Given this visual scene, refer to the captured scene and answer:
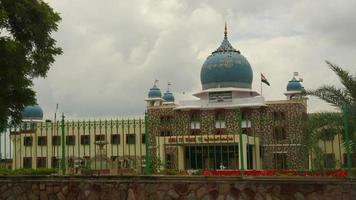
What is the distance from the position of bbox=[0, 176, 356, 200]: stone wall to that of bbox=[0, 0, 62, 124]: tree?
1.99 m

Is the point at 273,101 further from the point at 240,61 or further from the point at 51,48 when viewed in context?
the point at 51,48

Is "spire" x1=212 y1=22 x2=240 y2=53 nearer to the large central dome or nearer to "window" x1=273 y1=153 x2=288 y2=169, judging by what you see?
the large central dome

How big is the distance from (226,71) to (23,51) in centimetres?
3279

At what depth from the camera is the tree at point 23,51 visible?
1191 cm

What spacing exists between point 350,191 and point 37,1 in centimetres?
825

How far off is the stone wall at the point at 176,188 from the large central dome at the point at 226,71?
108 feet

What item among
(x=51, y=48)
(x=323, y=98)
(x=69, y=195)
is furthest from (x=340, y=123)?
(x=51, y=48)

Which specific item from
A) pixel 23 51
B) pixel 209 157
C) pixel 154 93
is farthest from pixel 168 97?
pixel 23 51

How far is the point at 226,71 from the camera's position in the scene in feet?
144

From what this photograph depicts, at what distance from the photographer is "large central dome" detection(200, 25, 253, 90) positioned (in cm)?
4406

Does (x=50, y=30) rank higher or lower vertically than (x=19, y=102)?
higher

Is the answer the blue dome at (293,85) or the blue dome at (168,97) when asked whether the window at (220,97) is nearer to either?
the blue dome at (293,85)

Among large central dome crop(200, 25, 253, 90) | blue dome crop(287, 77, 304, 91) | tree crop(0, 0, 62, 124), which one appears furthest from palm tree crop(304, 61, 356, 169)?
blue dome crop(287, 77, 304, 91)

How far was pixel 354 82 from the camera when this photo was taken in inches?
557
